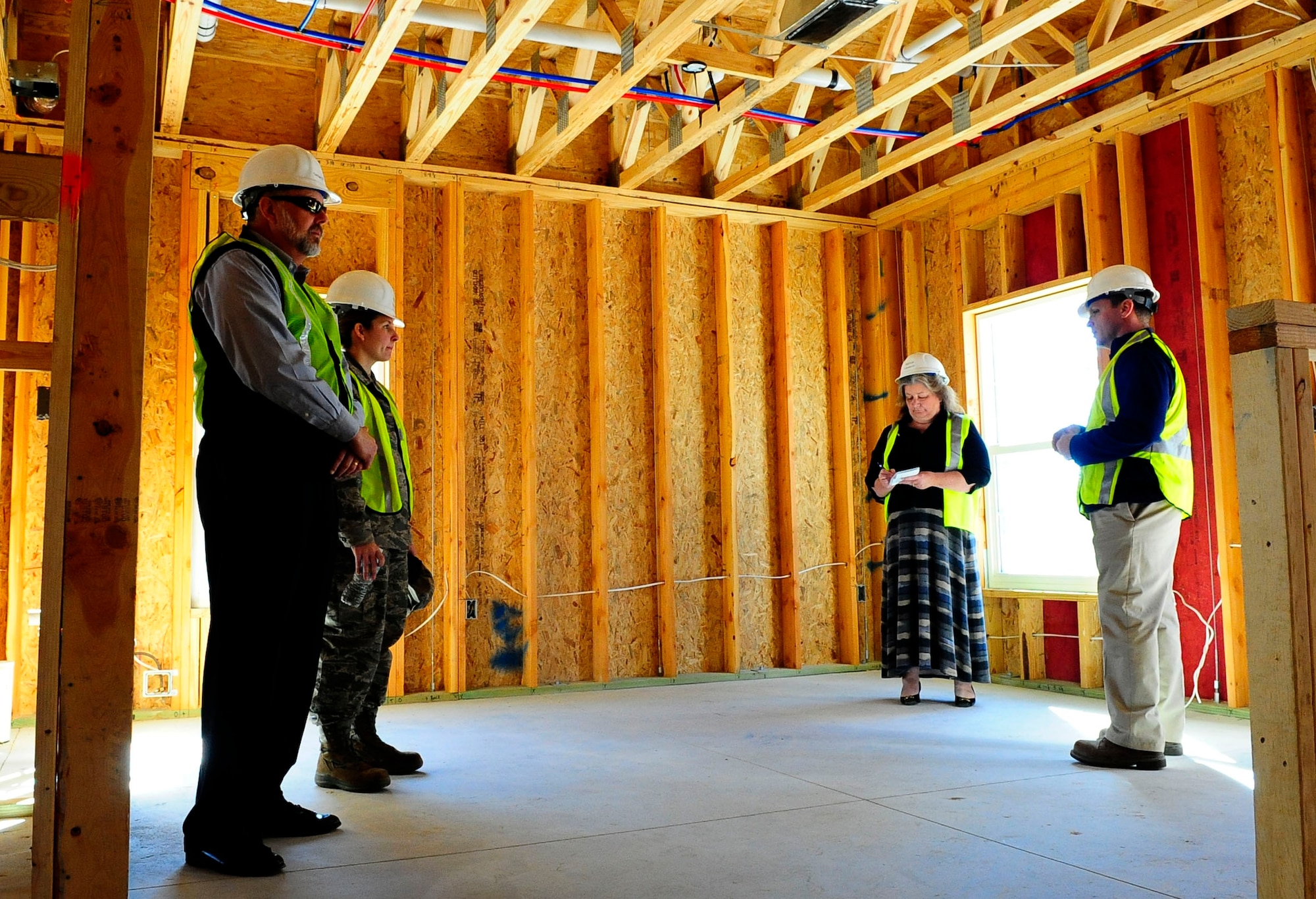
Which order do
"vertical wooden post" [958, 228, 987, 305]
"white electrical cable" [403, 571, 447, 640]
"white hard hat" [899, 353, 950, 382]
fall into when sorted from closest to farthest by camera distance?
"white hard hat" [899, 353, 950, 382]
"white electrical cable" [403, 571, 447, 640]
"vertical wooden post" [958, 228, 987, 305]

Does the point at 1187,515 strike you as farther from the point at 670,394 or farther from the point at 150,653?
the point at 150,653

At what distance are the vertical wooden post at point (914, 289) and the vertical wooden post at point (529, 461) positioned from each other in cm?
251

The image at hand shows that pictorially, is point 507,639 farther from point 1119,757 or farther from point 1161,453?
point 1161,453

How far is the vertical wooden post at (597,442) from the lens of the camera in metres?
6.32

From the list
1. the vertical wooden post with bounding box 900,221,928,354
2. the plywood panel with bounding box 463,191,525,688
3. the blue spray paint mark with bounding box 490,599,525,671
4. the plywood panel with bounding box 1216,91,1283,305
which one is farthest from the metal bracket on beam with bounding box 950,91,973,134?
the blue spray paint mark with bounding box 490,599,525,671

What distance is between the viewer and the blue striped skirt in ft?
16.9

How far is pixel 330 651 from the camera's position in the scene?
130 inches

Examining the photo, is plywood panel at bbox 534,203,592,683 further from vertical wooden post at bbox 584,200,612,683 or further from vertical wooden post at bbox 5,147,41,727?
vertical wooden post at bbox 5,147,41,727

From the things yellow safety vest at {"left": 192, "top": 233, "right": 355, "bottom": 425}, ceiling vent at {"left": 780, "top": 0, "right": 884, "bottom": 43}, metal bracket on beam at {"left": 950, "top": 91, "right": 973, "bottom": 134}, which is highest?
metal bracket on beam at {"left": 950, "top": 91, "right": 973, "bottom": 134}

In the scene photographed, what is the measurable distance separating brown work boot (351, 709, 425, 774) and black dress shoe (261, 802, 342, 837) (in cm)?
78

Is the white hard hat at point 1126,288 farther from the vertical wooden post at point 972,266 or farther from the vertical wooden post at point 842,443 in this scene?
the vertical wooden post at point 842,443

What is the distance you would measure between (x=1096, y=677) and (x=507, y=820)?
12.5 feet

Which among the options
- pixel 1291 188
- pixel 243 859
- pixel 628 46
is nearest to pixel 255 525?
pixel 243 859

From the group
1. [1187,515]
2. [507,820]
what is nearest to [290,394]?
Answer: [507,820]
